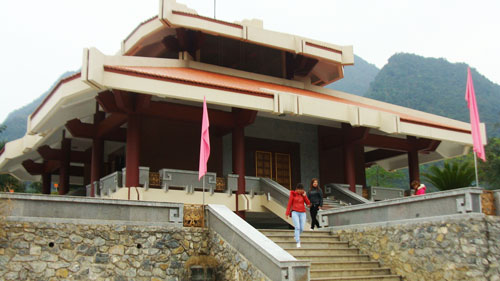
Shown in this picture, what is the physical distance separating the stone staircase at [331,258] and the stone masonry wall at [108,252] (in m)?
1.69

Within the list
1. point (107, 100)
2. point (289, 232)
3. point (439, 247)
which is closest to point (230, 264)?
point (289, 232)

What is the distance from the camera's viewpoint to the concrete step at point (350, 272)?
1148 cm

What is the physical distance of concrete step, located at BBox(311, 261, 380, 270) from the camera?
11.9 meters

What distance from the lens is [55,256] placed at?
10.5 metres

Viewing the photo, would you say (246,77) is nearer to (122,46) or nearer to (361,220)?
(122,46)

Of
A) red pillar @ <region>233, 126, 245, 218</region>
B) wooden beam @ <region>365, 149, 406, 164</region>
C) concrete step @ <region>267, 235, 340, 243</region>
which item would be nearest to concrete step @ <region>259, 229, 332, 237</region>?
concrete step @ <region>267, 235, 340, 243</region>

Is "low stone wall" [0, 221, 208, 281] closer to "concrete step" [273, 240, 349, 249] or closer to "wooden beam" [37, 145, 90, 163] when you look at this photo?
"concrete step" [273, 240, 349, 249]

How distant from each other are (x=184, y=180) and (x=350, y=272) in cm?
749

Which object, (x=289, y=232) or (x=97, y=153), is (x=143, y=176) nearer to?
(x=97, y=153)

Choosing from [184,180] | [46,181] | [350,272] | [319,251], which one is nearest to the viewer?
[350,272]

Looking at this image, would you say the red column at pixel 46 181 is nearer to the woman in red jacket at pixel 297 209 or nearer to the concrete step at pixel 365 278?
the woman in red jacket at pixel 297 209

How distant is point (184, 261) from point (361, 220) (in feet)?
15.2

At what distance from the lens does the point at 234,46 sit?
23.3 metres

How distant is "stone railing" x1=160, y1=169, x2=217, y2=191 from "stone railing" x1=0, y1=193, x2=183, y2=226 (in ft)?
17.4
